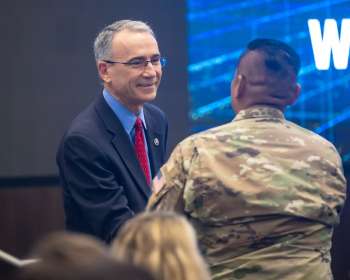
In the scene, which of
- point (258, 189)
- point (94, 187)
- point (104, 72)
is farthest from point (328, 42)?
point (258, 189)

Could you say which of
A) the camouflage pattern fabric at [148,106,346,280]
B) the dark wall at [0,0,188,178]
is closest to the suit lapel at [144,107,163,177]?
the camouflage pattern fabric at [148,106,346,280]

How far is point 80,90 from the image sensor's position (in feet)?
16.1

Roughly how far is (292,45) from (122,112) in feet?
7.52

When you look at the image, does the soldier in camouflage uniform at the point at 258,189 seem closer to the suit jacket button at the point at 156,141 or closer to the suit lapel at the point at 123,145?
the suit lapel at the point at 123,145

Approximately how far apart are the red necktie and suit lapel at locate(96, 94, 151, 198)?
58mm

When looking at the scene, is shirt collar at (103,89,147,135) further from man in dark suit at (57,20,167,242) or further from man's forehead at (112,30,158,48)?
man's forehead at (112,30,158,48)

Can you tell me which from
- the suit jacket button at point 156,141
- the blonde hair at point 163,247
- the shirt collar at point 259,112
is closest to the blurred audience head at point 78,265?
the blonde hair at point 163,247

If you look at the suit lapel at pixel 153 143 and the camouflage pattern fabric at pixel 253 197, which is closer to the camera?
the camouflage pattern fabric at pixel 253 197

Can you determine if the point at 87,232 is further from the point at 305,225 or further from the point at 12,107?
the point at 12,107

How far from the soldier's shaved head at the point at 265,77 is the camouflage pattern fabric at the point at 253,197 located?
50 mm

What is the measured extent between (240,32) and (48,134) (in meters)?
1.24

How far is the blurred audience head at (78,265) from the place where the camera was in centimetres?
115

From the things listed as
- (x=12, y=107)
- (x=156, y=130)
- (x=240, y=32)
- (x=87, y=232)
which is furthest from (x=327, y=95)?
(x=87, y=232)

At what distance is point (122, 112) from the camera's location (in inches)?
120
